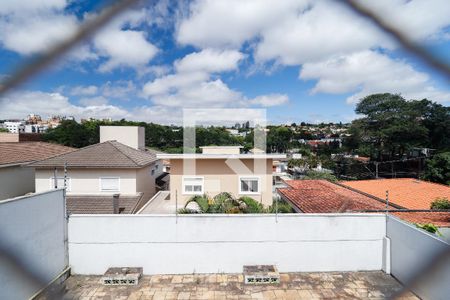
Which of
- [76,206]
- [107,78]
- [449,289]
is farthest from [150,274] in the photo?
[107,78]

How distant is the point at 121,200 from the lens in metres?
9.97

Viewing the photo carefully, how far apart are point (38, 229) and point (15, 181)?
8.77 meters

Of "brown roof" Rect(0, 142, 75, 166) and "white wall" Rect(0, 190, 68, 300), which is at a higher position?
"brown roof" Rect(0, 142, 75, 166)

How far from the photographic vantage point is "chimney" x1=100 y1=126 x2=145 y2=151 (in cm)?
1642

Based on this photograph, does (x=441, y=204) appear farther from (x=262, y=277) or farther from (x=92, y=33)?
(x=92, y=33)

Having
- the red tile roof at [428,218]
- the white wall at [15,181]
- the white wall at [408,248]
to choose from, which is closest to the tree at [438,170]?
the red tile roof at [428,218]

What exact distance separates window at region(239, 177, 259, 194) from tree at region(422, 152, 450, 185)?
47.4 ft

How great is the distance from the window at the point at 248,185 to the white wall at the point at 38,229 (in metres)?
5.66

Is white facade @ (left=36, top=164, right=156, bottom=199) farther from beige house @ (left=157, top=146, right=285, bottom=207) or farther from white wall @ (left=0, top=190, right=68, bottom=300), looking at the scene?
white wall @ (left=0, top=190, right=68, bottom=300)

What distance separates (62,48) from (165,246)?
707 cm

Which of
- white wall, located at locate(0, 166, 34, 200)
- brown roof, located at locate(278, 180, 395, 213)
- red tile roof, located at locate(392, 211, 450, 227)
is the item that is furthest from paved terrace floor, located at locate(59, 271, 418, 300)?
white wall, located at locate(0, 166, 34, 200)

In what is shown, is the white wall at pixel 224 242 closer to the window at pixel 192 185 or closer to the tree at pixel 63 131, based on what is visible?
the window at pixel 192 185

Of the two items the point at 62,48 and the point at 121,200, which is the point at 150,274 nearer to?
the point at 121,200

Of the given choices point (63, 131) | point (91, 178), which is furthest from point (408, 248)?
point (91, 178)
